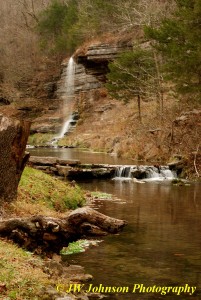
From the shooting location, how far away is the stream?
23.6 feet

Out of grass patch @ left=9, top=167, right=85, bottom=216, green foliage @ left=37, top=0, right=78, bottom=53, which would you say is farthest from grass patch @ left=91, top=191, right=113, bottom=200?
green foliage @ left=37, top=0, right=78, bottom=53

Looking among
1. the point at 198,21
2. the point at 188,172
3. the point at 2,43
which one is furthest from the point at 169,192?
the point at 2,43

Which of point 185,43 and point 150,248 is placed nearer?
point 150,248

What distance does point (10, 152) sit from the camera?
9727mm

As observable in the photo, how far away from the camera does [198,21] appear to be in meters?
22.5

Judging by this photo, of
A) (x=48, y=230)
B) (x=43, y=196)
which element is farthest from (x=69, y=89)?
(x=48, y=230)

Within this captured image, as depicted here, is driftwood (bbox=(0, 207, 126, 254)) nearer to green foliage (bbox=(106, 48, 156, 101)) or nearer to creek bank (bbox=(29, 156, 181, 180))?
creek bank (bbox=(29, 156, 181, 180))

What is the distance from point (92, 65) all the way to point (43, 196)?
146 ft

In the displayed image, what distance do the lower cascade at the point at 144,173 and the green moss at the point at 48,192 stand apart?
298 inches

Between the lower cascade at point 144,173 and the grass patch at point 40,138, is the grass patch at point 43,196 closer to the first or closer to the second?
the lower cascade at point 144,173

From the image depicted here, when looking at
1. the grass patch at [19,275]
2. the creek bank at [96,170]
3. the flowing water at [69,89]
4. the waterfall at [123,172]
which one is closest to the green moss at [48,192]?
the grass patch at [19,275]

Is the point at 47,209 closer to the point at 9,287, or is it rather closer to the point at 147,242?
the point at 147,242

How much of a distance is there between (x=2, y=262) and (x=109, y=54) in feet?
157

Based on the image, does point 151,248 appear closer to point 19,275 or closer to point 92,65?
point 19,275
